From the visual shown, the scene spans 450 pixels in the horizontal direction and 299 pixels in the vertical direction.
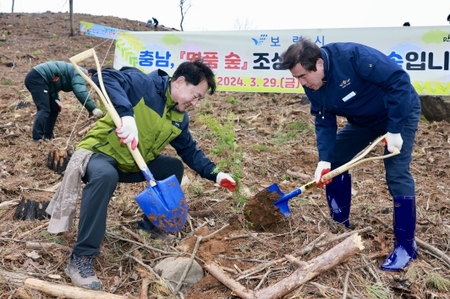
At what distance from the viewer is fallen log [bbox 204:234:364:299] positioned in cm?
273

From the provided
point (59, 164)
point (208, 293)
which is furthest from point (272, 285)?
point (59, 164)

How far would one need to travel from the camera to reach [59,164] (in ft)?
17.5

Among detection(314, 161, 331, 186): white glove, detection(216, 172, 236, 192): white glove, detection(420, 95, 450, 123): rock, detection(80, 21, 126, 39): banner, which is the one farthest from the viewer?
detection(80, 21, 126, 39): banner

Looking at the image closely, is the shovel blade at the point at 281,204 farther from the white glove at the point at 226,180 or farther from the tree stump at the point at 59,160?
the tree stump at the point at 59,160

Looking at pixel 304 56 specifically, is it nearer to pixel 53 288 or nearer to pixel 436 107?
pixel 53 288

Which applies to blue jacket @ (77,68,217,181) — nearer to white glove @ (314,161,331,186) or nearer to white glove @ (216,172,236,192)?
white glove @ (216,172,236,192)

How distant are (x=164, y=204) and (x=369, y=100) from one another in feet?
5.68

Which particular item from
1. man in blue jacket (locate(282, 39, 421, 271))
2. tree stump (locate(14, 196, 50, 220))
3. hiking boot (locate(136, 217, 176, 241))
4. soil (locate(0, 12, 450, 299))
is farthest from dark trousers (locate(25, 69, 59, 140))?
man in blue jacket (locate(282, 39, 421, 271))

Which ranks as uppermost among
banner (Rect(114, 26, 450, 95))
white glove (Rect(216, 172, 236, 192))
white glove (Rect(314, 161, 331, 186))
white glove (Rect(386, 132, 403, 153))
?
banner (Rect(114, 26, 450, 95))

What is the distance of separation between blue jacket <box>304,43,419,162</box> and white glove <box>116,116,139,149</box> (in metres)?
1.44

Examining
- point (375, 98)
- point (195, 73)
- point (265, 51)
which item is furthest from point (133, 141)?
point (265, 51)

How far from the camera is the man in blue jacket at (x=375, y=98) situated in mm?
3152

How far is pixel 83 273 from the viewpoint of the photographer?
289 centimetres

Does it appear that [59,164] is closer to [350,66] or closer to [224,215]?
[224,215]
